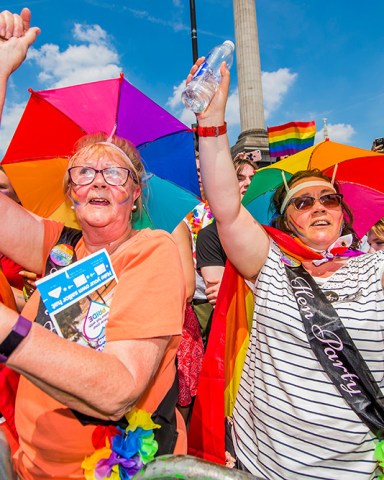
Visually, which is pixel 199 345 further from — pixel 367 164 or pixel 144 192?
pixel 367 164

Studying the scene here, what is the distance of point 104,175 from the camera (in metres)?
1.63

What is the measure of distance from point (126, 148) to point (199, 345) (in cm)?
137

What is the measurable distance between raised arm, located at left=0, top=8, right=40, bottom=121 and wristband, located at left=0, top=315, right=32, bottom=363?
2.98 feet

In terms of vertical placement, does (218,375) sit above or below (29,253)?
below

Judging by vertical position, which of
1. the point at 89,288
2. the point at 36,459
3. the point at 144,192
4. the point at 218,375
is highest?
the point at 144,192

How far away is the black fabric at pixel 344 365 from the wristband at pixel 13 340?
105cm

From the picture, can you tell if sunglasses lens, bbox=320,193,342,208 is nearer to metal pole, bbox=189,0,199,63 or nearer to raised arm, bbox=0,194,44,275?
raised arm, bbox=0,194,44,275

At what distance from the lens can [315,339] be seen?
1.50 meters

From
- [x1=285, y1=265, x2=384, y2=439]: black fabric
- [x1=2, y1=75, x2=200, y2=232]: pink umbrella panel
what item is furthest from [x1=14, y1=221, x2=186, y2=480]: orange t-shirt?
[x1=2, y1=75, x2=200, y2=232]: pink umbrella panel

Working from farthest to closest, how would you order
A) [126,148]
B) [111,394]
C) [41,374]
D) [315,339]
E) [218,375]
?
1. [218,375]
2. [126,148]
3. [315,339]
4. [111,394]
5. [41,374]

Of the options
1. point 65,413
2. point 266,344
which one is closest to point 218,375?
point 266,344

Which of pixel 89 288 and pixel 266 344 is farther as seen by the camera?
pixel 266 344

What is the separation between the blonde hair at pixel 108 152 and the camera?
1.70 meters

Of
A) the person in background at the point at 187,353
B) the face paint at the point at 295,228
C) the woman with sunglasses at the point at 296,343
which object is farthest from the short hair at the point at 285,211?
the person in background at the point at 187,353
